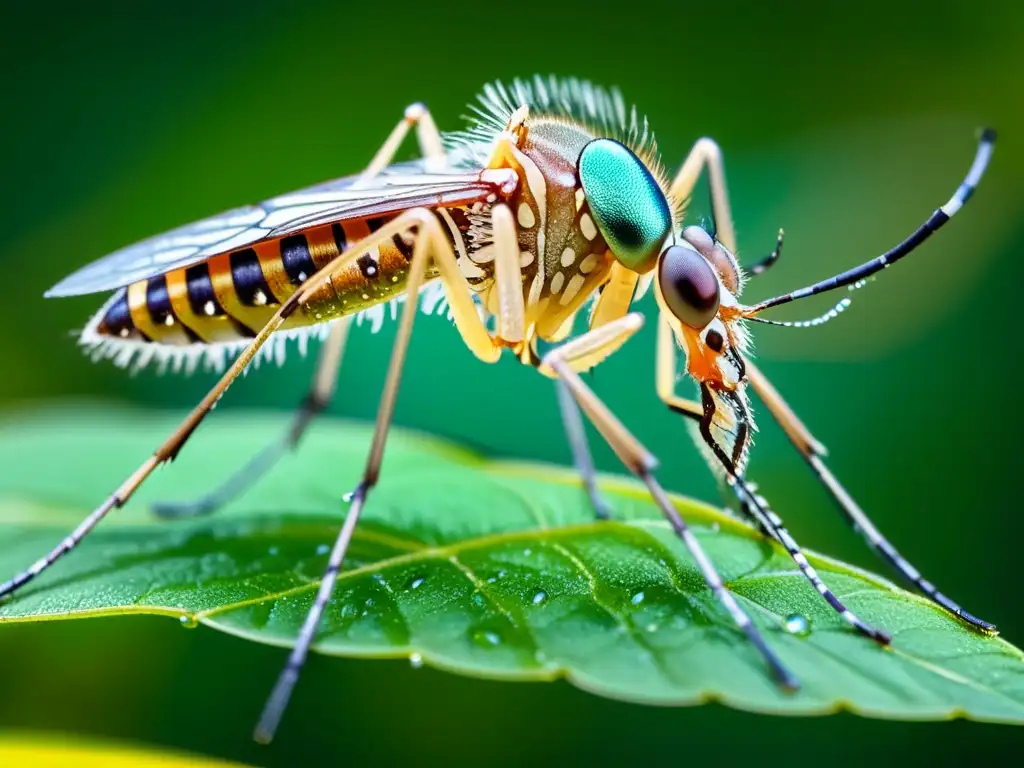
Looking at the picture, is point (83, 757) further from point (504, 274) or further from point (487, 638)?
point (504, 274)

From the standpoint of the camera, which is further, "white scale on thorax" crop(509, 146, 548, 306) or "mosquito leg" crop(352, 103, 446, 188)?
"mosquito leg" crop(352, 103, 446, 188)

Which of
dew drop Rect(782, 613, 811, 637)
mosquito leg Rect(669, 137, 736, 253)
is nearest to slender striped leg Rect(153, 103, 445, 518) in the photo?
mosquito leg Rect(669, 137, 736, 253)

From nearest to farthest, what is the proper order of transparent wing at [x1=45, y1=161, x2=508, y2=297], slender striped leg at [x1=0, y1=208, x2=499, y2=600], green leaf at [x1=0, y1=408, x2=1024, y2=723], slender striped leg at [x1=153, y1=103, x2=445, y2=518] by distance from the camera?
green leaf at [x1=0, y1=408, x2=1024, y2=723]
slender striped leg at [x1=0, y1=208, x2=499, y2=600]
transparent wing at [x1=45, y1=161, x2=508, y2=297]
slender striped leg at [x1=153, y1=103, x2=445, y2=518]

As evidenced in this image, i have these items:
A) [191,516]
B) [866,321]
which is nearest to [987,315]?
[866,321]

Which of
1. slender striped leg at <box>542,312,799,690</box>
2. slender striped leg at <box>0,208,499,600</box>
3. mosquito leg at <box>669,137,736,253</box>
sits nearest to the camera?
slender striped leg at <box>542,312,799,690</box>

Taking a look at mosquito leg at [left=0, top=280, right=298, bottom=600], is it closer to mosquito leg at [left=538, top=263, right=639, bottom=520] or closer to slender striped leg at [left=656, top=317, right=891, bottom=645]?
mosquito leg at [left=538, top=263, right=639, bottom=520]

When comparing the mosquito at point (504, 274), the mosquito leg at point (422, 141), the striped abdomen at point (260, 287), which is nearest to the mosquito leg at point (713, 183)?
the mosquito at point (504, 274)

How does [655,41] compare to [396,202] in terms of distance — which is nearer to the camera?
[396,202]

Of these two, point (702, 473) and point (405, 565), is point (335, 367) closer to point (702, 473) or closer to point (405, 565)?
point (405, 565)
